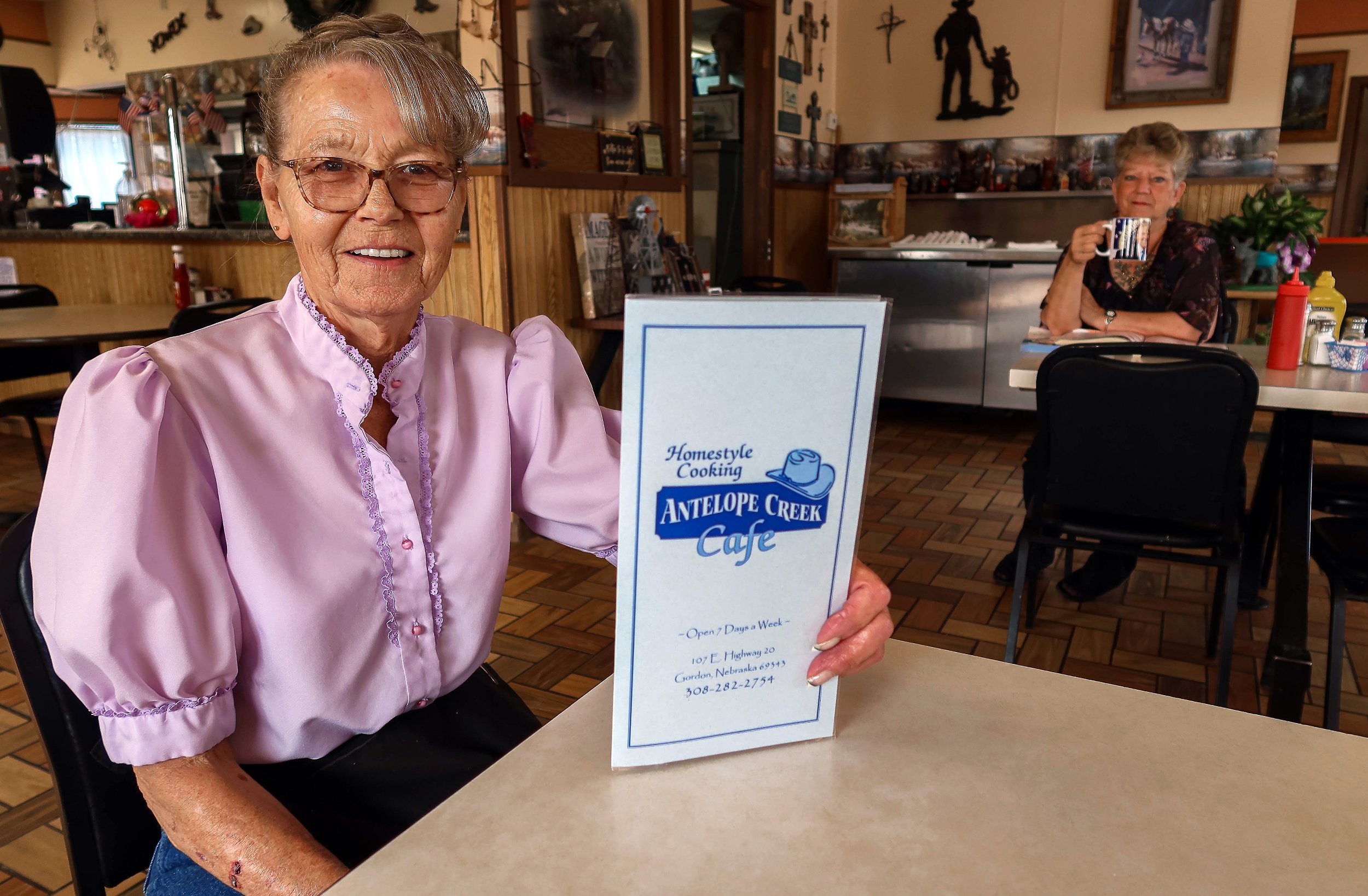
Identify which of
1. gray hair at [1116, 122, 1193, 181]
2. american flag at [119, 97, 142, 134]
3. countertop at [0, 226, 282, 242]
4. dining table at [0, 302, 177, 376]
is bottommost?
dining table at [0, 302, 177, 376]

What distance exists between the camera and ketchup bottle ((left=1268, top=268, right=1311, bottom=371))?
2525mm

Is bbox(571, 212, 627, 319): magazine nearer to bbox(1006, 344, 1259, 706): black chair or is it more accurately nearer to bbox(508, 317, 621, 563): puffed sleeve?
bbox(1006, 344, 1259, 706): black chair

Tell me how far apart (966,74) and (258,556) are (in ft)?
21.7

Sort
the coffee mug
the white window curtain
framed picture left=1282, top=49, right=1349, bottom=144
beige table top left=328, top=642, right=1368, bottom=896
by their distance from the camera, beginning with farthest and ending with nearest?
the white window curtain → framed picture left=1282, top=49, right=1349, bottom=144 → the coffee mug → beige table top left=328, top=642, right=1368, bottom=896

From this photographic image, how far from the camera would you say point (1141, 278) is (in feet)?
10.5

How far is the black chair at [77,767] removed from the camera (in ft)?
2.75

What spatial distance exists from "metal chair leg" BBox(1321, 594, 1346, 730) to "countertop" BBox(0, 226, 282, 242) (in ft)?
13.0

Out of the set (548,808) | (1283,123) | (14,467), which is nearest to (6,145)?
(14,467)

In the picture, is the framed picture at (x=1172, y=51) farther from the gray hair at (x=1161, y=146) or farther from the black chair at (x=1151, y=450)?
the black chair at (x=1151, y=450)

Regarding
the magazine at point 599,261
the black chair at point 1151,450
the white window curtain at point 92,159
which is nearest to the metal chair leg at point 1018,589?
the black chair at point 1151,450

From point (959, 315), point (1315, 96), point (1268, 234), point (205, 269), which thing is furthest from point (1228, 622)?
point (1315, 96)

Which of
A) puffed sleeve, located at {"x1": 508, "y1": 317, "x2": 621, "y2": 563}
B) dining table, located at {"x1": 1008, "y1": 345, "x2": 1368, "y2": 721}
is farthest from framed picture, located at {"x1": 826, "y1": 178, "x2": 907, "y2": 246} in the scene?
puffed sleeve, located at {"x1": 508, "y1": 317, "x2": 621, "y2": 563}

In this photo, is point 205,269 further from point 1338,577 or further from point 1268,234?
point 1268,234

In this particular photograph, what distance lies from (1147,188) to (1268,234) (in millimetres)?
2792
